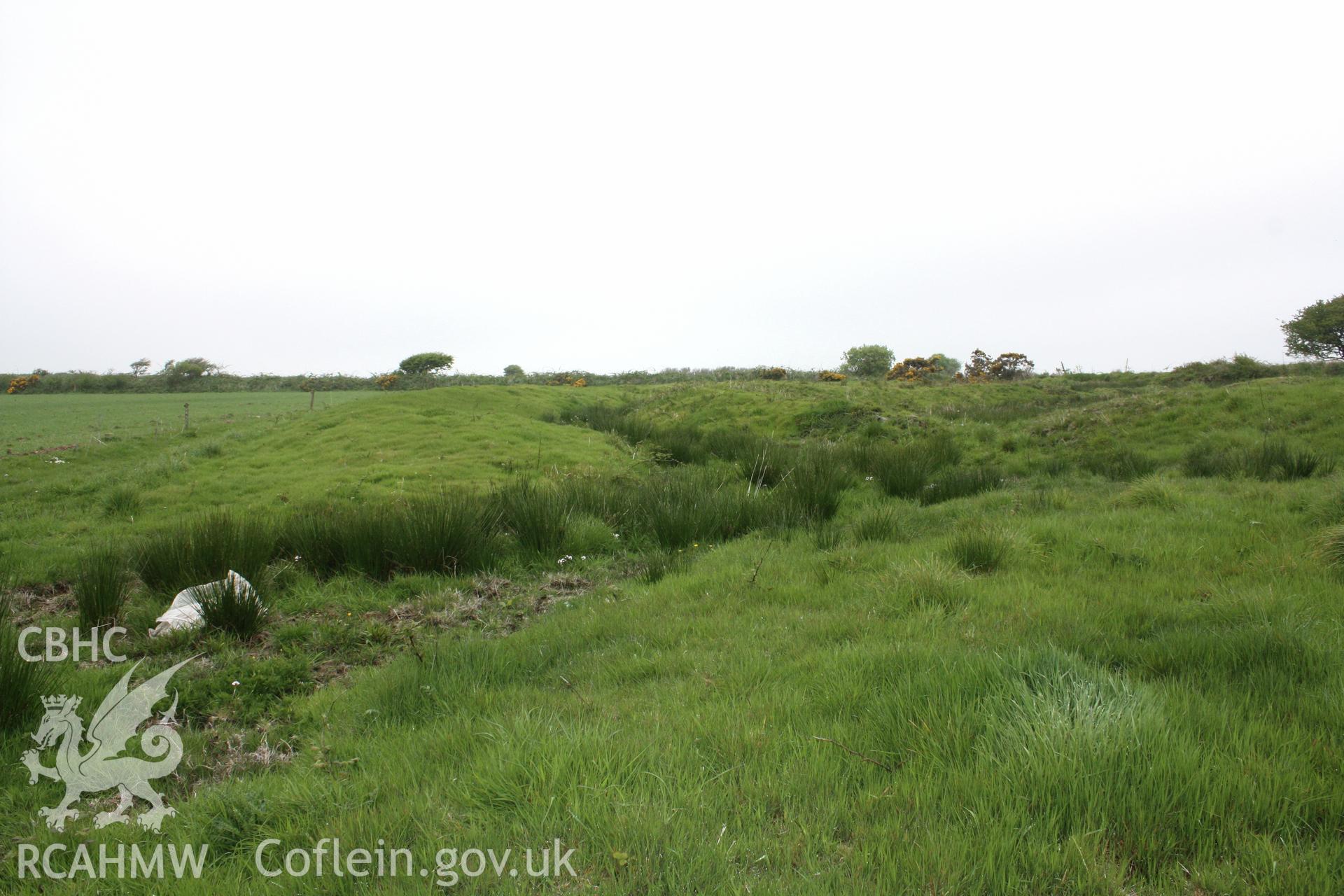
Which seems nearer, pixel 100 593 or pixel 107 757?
pixel 107 757

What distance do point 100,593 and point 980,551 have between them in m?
7.83

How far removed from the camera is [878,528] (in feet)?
22.5

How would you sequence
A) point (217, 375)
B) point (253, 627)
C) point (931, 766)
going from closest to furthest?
point (931, 766), point (253, 627), point (217, 375)

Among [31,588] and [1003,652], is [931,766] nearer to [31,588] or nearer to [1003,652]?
[1003,652]

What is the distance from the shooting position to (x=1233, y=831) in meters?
1.96

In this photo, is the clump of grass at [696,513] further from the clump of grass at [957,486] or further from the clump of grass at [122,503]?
the clump of grass at [122,503]

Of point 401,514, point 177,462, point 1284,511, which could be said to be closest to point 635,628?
point 401,514

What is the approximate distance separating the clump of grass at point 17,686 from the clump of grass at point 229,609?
1400 mm

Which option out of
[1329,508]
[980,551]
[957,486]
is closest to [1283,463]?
[1329,508]

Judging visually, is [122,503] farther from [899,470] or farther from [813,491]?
[899,470]

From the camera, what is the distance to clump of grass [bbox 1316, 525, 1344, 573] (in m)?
4.42

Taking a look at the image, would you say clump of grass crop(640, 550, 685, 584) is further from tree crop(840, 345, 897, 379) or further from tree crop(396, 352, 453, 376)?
tree crop(396, 352, 453, 376)

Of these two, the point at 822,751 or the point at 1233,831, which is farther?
the point at 822,751

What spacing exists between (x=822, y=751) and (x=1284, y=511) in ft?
20.8
